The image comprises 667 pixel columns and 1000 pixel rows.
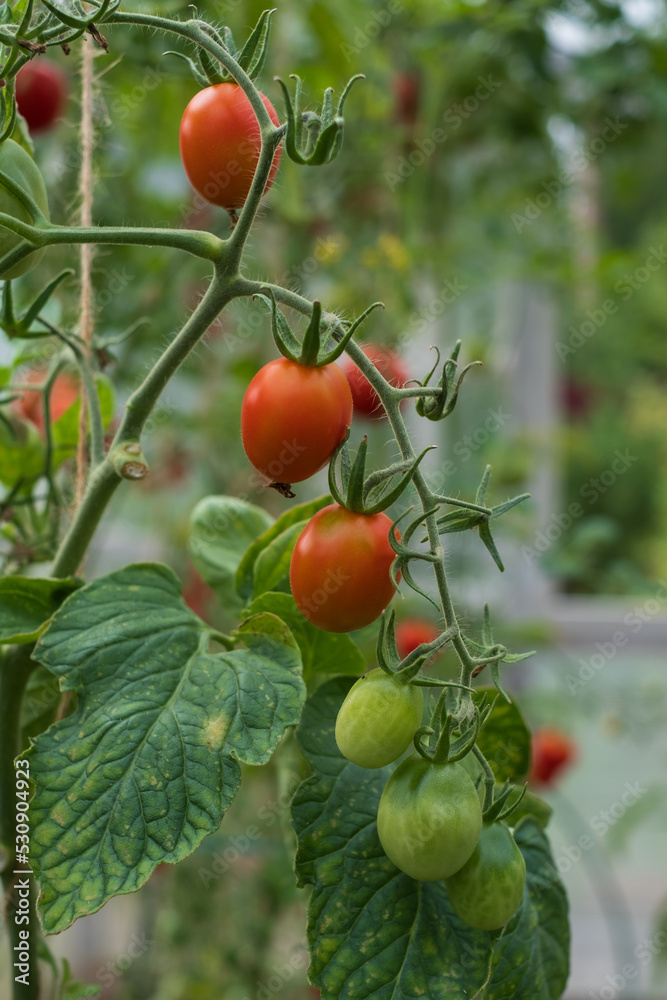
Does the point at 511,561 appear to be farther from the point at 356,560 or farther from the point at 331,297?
the point at 356,560

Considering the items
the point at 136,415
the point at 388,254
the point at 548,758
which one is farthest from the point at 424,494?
the point at 548,758

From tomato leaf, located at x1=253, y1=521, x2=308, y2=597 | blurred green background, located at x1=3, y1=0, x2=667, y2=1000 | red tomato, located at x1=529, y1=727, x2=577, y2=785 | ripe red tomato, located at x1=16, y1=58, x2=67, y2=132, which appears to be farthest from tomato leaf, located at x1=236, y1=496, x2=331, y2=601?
red tomato, located at x1=529, y1=727, x2=577, y2=785

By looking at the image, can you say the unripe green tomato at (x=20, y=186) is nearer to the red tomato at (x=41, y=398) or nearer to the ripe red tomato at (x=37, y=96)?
the red tomato at (x=41, y=398)

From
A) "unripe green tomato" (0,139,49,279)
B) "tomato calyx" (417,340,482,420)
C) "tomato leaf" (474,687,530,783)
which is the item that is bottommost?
"tomato leaf" (474,687,530,783)

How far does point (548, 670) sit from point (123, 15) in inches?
85.6

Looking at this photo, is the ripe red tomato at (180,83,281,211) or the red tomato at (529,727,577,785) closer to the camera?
the ripe red tomato at (180,83,281,211)

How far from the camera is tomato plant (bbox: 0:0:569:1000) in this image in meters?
0.32

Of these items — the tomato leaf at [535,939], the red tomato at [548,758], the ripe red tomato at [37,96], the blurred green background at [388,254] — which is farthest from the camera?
the red tomato at [548,758]

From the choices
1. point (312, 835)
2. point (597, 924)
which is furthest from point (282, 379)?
point (597, 924)

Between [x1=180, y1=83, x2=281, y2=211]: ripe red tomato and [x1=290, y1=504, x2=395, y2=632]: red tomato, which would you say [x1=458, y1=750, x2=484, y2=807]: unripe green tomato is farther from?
[x1=180, y1=83, x2=281, y2=211]: ripe red tomato

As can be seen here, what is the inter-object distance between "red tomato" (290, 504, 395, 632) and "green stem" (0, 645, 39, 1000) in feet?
0.50

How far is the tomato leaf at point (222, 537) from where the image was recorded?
534 millimetres

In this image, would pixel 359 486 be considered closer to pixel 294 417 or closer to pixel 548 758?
pixel 294 417

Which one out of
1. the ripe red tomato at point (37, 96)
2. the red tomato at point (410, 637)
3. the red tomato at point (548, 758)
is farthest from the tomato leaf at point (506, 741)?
the red tomato at point (548, 758)
